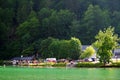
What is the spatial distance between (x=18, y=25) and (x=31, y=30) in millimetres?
8196

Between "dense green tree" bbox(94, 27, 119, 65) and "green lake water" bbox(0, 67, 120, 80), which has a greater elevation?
"dense green tree" bbox(94, 27, 119, 65)

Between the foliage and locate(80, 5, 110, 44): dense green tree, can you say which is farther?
locate(80, 5, 110, 44): dense green tree

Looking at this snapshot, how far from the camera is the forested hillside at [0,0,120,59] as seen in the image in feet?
282

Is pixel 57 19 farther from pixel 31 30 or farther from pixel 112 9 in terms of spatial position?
pixel 112 9

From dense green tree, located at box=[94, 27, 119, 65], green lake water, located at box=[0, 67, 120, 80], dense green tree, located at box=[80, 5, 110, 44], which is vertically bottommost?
green lake water, located at box=[0, 67, 120, 80]

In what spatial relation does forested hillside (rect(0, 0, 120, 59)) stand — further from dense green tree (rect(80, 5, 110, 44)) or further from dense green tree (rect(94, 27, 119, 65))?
dense green tree (rect(94, 27, 119, 65))

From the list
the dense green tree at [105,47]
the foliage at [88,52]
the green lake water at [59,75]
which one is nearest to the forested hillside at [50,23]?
the foliage at [88,52]

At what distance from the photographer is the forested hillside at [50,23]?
86.1m

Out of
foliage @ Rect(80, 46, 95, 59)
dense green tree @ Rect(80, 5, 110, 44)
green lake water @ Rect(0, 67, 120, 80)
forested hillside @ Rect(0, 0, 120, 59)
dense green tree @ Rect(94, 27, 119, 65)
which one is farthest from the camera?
dense green tree @ Rect(80, 5, 110, 44)

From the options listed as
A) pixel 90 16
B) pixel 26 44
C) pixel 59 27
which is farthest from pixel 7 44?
pixel 90 16

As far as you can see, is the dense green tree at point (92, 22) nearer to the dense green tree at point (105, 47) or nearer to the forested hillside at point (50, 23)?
the forested hillside at point (50, 23)

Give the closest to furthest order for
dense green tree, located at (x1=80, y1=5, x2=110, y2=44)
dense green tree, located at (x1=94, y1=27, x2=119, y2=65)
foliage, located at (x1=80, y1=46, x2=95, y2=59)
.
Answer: dense green tree, located at (x1=94, y1=27, x2=119, y2=65)
foliage, located at (x1=80, y1=46, x2=95, y2=59)
dense green tree, located at (x1=80, y1=5, x2=110, y2=44)

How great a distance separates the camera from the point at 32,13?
9312cm

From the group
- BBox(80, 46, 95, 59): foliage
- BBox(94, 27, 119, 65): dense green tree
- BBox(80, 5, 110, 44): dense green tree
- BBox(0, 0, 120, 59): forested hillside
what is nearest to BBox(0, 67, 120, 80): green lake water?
BBox(94, 27, 119, 65): dense green tree
